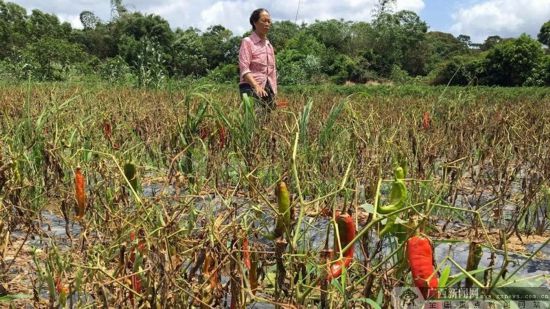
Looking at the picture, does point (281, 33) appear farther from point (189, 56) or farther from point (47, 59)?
point (47, 59)

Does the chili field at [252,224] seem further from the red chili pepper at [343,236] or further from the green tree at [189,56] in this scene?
the green tree at [189,56]

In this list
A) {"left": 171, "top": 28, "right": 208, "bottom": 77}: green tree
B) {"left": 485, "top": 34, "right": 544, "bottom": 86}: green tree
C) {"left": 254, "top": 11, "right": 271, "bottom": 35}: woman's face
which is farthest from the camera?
{"left": 171, "top": 28, "right": 208, "bottom": 77}: green tree

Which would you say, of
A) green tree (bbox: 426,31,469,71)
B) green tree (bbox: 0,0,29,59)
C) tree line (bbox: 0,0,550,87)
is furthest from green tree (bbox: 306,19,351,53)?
green tree (bbox: 0,0,29,59)

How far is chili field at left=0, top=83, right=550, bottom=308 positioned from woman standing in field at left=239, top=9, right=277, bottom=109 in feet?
0.87

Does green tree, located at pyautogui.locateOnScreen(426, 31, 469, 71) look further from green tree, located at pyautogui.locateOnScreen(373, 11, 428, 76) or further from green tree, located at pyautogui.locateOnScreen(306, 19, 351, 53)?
green tree, located at pyautogui.locateOnScreen(306, 19, 351, 53)

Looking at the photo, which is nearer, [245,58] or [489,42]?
[245,58]

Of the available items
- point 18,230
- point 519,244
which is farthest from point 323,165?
point 18,230

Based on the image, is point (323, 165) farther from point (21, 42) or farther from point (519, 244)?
point (21, 42)

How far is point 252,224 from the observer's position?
1.72 m

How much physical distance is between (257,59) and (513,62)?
2096 centimetres

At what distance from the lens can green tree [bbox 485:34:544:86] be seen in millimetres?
22750

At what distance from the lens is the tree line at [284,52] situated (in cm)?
2139

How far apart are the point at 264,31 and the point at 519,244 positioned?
263 centimetres

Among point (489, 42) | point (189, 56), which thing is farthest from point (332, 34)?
point (489, 42)
